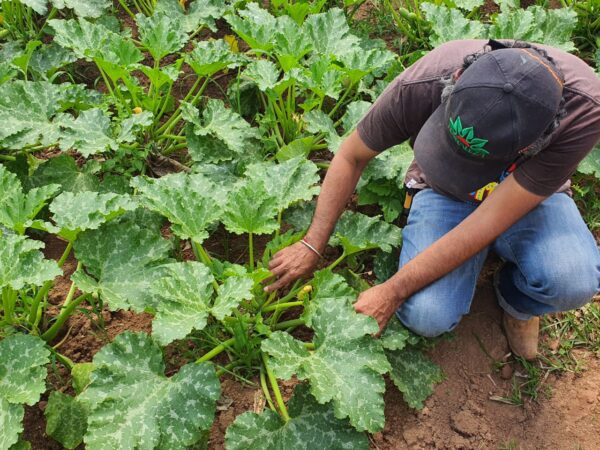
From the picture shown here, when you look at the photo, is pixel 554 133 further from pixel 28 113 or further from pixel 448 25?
pixel 28 113

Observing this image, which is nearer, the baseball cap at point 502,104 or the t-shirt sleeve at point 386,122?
the baseball cap at point 502,104

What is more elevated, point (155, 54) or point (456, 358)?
point (155, 54)

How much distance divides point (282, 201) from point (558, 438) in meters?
1.60

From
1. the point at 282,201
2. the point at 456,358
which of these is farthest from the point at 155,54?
Answer: the point at 456,358

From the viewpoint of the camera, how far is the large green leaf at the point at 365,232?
2.93 m

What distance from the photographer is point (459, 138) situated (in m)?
2.15

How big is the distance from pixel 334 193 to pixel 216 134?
93 centimetres

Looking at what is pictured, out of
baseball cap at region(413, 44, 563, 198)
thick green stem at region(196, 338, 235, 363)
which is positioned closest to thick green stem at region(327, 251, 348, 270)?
thick green stem at region(196, 338, 235, 363)

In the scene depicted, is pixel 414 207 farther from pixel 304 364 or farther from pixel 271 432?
pixel 271 432

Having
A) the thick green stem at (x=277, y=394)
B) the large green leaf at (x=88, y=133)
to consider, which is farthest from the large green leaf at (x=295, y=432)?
the large green leaf at (x=88, y=133)

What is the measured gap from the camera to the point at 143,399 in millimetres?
2359

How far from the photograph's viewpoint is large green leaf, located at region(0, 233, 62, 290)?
239 centimetres

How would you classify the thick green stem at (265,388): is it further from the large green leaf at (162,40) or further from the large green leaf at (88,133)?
the large green leaf at (162,40)

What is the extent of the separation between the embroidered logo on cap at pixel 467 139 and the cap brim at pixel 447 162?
0.05 m
